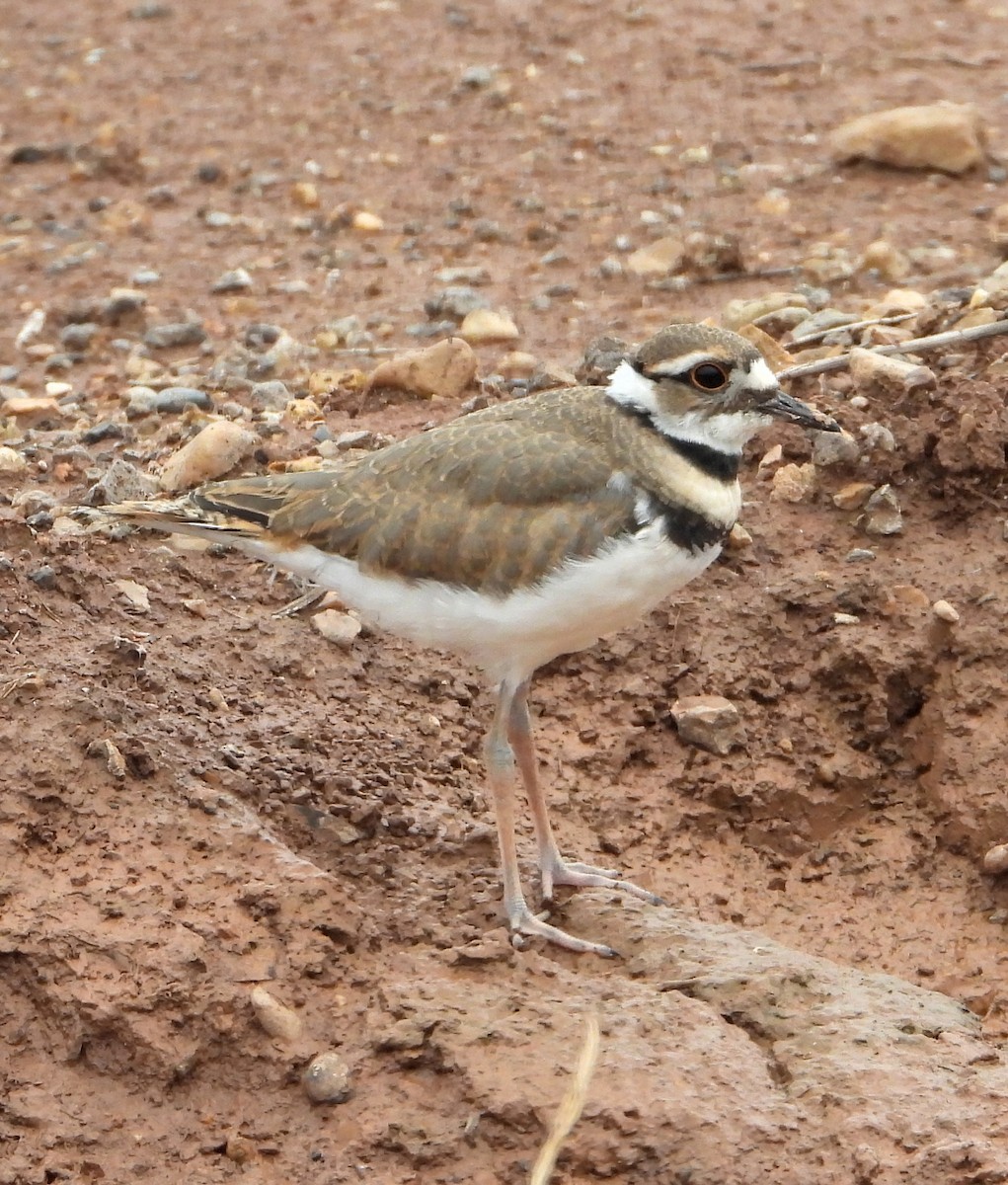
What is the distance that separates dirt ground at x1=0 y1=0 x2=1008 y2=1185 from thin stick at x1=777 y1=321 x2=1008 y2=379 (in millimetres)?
91

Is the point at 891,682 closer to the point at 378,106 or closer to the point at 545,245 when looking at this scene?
the point at 545,245

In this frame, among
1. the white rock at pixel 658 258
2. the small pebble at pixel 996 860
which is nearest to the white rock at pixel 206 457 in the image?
the white rock at pixel 658 258

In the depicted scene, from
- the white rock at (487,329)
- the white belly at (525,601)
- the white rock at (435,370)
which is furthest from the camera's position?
the white rock at (487,329)

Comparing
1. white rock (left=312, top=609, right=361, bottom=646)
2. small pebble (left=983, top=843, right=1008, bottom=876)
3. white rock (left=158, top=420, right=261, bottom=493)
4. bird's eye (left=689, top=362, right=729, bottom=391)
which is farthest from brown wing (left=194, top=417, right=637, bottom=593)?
small pebble (left=983, top=843, right=1008, bottom=876)

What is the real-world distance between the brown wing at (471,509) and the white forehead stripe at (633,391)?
0.20 m

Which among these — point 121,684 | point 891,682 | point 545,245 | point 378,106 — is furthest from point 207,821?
point 378,106

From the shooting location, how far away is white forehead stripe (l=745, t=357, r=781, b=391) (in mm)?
4871

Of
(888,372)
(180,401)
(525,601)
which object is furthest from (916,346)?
(180,401)

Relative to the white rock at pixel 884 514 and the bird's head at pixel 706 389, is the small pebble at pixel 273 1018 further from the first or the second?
the white rock at pixel 884 514

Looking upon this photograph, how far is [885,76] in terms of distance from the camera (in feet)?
35.4

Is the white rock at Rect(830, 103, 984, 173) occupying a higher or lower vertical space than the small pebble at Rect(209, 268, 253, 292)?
higher

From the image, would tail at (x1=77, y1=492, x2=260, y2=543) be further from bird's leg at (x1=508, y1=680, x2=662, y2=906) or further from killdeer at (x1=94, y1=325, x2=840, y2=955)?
bird's leg at (x1=508, y1=680, x2=662, y2=906)

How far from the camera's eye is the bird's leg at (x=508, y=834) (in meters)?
4.89

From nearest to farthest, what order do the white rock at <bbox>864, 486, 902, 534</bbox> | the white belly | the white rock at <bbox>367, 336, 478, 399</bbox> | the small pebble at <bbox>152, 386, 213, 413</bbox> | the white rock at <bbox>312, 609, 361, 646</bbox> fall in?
the white belly, the white rock at <bbox>312, 609, 361, 646</bbox>, the white rock at <bbox>864, 486, 902, 534</bbox>, the white rock at <bbox>367, 336, 478, 399</bbox>, the small pebble at <bbox>152, 386, 213, 413</bbox>
